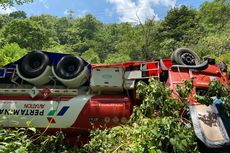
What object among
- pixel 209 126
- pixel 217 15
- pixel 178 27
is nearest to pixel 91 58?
pixel 178 27

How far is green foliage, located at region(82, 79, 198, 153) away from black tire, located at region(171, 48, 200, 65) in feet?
7.39

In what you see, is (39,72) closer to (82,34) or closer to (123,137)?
(123,137)

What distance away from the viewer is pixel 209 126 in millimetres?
3848

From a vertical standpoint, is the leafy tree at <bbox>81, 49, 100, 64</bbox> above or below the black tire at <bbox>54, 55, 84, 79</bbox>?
above

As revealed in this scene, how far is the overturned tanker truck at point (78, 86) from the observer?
6.21m

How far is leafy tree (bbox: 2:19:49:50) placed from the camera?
38.3 metres

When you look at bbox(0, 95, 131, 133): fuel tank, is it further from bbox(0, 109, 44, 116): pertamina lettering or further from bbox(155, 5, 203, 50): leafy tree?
bbox(155, 5, 203, 50): leafy tree

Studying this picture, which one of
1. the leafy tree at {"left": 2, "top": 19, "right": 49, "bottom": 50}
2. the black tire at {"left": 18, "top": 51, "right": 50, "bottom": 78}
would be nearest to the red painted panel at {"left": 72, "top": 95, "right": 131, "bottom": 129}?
the black tire at {"left": 18, "top": 51, "right": 50, "bottom": 78}

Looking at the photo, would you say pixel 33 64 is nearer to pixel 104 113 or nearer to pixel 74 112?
pixel 74 112

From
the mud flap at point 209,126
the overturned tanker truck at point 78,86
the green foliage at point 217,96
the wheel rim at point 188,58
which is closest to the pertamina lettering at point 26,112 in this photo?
the overturned tanker truck at point 78,86

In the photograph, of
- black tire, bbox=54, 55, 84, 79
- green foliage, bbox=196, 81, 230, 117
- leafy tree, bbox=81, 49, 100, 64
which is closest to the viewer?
green foliage, bbox=196, 81, 230, 117

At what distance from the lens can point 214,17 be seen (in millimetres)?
48281

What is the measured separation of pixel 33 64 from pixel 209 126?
14.3 ft

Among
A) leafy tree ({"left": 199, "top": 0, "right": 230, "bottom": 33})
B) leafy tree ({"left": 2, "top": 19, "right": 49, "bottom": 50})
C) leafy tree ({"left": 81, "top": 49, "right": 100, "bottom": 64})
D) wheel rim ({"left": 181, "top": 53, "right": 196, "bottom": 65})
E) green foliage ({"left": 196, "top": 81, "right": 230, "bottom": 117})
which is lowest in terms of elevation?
green foliage ({"left": 196, "top": 81, "right": 230, "bottom": 117})
